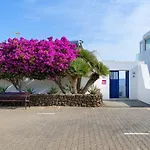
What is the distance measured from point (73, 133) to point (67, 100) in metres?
7.94

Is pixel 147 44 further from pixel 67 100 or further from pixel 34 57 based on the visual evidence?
pixel 34 57

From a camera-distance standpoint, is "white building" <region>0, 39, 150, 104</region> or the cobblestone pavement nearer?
the cobblestone pavement

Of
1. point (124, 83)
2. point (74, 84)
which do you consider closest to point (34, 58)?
point (74, 84)

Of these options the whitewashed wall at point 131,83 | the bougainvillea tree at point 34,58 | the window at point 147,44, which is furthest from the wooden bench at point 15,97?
the window at point 147,44

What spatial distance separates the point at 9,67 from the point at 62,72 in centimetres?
292

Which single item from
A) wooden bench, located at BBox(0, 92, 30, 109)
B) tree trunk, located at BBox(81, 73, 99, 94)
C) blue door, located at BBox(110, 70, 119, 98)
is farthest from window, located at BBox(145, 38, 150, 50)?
wooden bench, located at BBox(0, 92, 30, 109)

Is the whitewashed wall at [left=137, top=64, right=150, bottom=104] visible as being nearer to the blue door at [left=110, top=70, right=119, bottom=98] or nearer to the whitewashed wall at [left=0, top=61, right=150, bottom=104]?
the whitewashed wall at [left=0, top=61, right=150, bottom=104]

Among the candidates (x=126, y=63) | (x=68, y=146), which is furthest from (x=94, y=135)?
(x=126, y=63)

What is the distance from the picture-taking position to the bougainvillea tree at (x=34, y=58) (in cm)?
1577

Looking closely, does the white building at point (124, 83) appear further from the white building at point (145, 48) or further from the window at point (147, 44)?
the window at point (147, 44)

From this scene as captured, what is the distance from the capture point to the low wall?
1631 centimetres

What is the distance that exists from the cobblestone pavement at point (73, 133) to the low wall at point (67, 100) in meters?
4.59

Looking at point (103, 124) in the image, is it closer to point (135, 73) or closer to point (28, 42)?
point (28, 42)

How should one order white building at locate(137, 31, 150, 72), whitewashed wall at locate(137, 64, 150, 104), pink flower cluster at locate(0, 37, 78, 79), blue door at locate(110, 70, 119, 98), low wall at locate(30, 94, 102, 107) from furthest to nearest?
white building at locate(137, 31, 150, 72) → blue door at locate(110, 70, 119, 98) → whitewashed wall at locate(137, 64, 150, 104) → low wall at locate(30, 94, 102, 107) → pink flower cluster at locate(0, 37, 78, 79)
